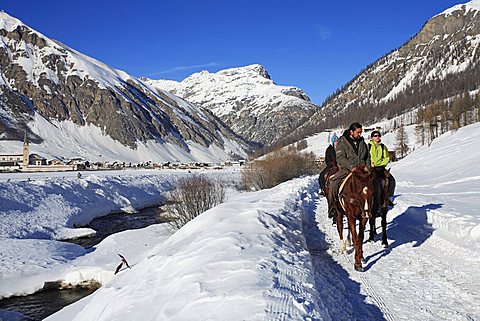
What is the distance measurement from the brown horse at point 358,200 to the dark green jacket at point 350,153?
0.84 metres

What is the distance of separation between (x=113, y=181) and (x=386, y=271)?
5374cm

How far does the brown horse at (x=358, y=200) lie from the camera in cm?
897

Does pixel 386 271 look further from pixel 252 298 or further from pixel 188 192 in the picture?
pixel 188 192

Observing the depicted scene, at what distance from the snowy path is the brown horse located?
63cm

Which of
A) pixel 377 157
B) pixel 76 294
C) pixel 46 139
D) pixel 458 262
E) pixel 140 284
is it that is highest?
pixel 46 139

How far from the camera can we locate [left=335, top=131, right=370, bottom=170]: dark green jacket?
10.3m

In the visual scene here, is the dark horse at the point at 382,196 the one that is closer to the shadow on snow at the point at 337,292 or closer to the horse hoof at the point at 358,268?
the shadow on snow at the point at 337,292

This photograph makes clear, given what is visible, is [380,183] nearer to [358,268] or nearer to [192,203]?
[358,268]

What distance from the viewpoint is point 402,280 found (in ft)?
26.5

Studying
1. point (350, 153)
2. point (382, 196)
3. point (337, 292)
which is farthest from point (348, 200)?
point (337, 292)

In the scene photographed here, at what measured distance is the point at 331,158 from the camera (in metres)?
13.9

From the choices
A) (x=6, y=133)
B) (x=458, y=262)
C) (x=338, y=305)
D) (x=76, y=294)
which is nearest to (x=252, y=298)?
(x=338, y=305)

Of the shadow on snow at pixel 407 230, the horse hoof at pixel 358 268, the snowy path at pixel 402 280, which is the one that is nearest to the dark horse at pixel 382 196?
the snowy path at pixel 402 280

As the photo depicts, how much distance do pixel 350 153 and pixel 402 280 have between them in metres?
3.50
